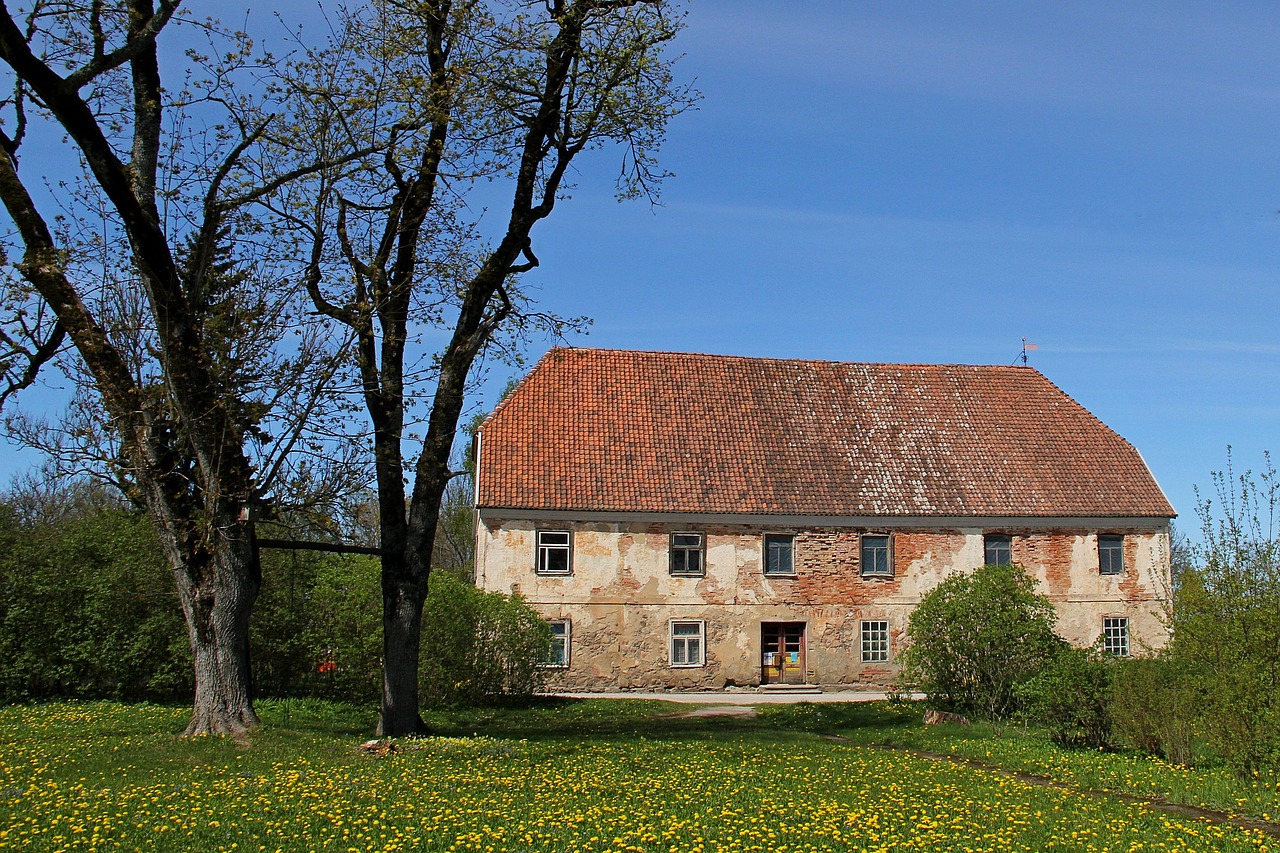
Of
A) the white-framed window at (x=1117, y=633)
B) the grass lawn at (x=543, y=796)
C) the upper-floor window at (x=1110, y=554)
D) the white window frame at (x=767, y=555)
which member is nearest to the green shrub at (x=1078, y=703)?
the grass lawn at (x=543, y=796)

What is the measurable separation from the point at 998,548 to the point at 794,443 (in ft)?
19.5

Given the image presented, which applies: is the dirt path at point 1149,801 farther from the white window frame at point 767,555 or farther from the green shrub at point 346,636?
the white window frame at point 767,555

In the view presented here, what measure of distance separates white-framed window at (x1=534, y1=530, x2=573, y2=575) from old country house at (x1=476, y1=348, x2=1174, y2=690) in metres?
0.03

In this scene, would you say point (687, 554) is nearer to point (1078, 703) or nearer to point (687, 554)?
point (687, 554)

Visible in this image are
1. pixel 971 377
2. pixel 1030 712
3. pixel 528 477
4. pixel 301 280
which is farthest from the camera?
pixel 971 377

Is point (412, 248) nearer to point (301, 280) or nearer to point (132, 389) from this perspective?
point (301, 280)

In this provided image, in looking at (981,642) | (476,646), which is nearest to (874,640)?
(981,642)

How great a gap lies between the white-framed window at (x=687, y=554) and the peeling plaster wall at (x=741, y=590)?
18cm

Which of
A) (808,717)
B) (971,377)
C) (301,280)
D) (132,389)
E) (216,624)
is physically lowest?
(808,717)

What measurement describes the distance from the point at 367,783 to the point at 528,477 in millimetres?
16249

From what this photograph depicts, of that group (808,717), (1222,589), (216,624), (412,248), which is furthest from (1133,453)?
(216,624)

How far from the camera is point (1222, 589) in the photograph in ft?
44.9

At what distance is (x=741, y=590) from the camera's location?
88.7 feet

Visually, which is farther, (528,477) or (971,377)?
(971,377)
